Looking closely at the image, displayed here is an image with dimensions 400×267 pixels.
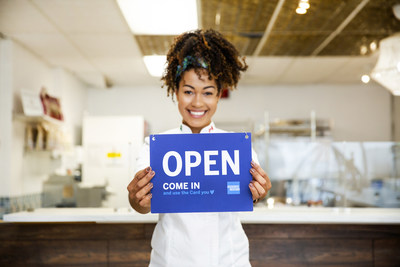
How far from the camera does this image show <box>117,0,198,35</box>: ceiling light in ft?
10.2

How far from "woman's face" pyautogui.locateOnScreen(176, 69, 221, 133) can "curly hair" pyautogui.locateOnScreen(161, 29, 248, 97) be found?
0.06 ft

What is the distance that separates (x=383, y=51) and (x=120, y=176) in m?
2.27

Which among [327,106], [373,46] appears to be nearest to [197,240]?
[373,46]

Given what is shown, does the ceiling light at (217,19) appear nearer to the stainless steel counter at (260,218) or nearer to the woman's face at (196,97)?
the stainless steel counter at (260,218)

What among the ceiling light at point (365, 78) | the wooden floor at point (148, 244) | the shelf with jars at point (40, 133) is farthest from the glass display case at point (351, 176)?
the shelf with jars at point (40, 133)

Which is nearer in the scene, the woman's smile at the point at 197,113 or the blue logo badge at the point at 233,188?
the blue logo badge at the point at 233,188

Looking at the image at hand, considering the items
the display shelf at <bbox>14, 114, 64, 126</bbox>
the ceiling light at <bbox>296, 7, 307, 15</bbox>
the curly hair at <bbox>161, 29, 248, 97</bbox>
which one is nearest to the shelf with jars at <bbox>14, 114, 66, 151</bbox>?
the display shelf at <bbox>14, 114, 64, 126</bbox>

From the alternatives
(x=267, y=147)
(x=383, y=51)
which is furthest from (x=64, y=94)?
(x=383, y=51)

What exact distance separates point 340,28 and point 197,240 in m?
3.02

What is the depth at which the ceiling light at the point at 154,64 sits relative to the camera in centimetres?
455

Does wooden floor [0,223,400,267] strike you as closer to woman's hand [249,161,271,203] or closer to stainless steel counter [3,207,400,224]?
stainless steel counter [3,207,400,224]

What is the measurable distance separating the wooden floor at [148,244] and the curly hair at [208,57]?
1.22 m

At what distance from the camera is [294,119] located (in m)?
6.28

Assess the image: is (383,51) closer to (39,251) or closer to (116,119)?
(39,251)
